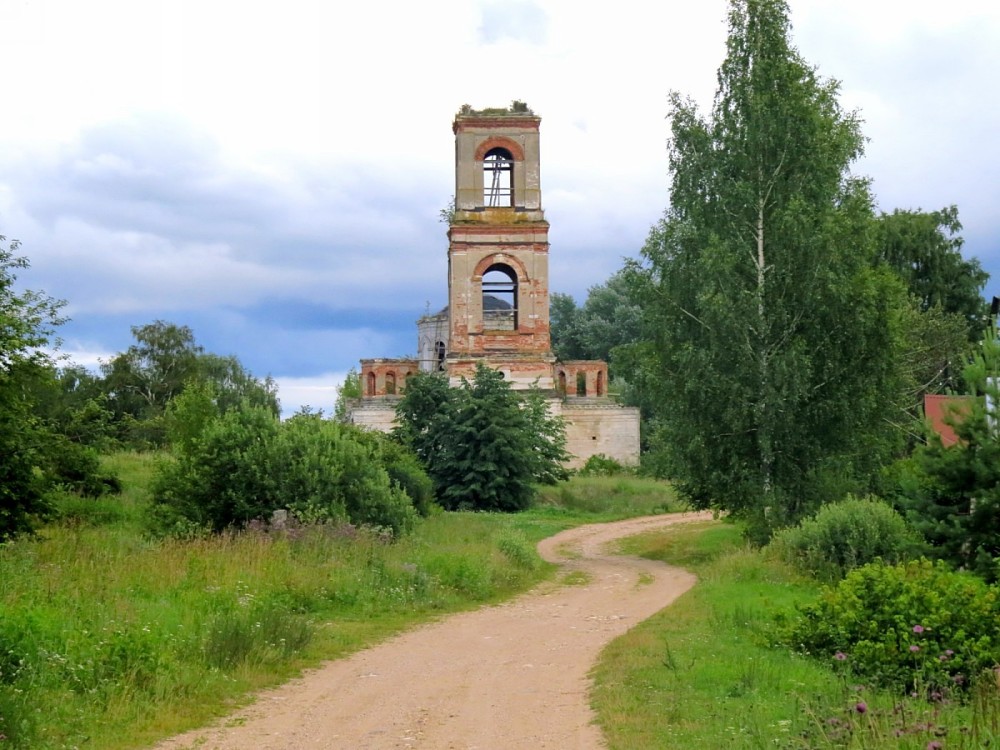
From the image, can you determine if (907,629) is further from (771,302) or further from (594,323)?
(594,323)

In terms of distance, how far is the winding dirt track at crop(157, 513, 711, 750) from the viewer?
855cm

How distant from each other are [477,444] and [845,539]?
20315mm

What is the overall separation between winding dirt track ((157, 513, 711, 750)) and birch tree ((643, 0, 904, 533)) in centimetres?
775

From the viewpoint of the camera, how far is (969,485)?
15.0m

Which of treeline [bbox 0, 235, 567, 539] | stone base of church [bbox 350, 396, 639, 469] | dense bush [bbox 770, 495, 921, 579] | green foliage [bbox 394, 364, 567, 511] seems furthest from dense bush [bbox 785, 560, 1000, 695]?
stone base of church [bbox 350, 396, 639, 469]

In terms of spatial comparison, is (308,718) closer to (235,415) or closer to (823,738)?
(823,738)

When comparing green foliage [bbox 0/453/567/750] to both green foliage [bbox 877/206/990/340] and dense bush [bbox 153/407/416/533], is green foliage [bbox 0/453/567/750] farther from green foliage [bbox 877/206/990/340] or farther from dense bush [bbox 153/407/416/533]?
green foliage [bbox 877/206/990/340]

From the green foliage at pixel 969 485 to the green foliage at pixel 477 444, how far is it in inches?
836

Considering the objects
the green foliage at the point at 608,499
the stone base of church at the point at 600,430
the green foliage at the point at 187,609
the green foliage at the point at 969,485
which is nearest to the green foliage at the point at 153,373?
the stone base of church at the point at 600,430

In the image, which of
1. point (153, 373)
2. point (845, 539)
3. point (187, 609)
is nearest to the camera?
point (187, 609)

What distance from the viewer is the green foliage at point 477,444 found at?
36.3m

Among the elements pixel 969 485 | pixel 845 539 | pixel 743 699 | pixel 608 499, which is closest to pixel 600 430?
pixel 608 499

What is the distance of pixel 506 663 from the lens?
11.9m

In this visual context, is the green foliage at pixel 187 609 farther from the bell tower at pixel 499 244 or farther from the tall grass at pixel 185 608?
the bell tower at pixel 499 244
